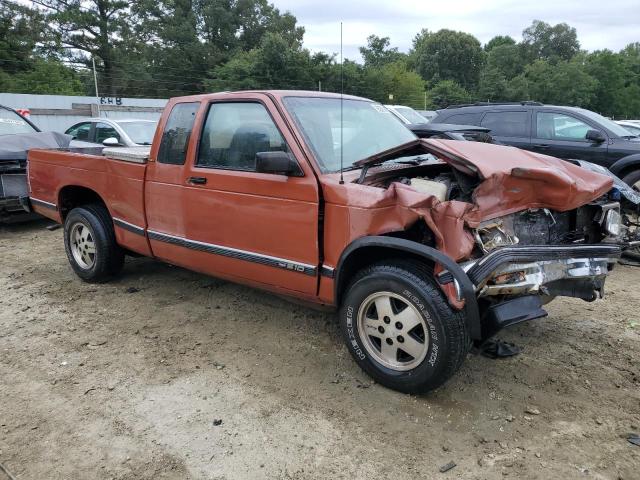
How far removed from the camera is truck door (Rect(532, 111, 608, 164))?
25.9 feet

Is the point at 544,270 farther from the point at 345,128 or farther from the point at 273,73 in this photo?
the point at 273,73

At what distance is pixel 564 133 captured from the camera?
27.1ft

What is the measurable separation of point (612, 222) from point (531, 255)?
1056 millimetres

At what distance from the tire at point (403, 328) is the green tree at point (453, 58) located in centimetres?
7869

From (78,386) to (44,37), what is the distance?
4076 centimetres

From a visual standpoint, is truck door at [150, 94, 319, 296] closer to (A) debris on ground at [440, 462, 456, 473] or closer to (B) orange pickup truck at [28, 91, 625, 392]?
(B) orange pickup truck at [28, 91, 625, 392]

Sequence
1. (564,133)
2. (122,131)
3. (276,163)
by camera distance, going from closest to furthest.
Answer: (276,163) → (564,133) → (122,131)

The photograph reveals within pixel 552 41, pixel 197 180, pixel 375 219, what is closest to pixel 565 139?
pixel 375 219

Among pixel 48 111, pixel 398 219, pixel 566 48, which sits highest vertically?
pixel 566 48

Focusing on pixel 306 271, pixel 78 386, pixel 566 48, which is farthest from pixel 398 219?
pixel 566 48

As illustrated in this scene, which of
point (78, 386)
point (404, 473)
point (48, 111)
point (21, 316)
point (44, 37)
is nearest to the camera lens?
point (404, 473)

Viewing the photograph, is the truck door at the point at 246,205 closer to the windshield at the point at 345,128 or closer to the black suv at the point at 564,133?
the windshield at the point at 345,128

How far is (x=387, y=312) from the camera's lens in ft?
10.4

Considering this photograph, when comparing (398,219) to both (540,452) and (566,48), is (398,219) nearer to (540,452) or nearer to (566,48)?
(540,452)
